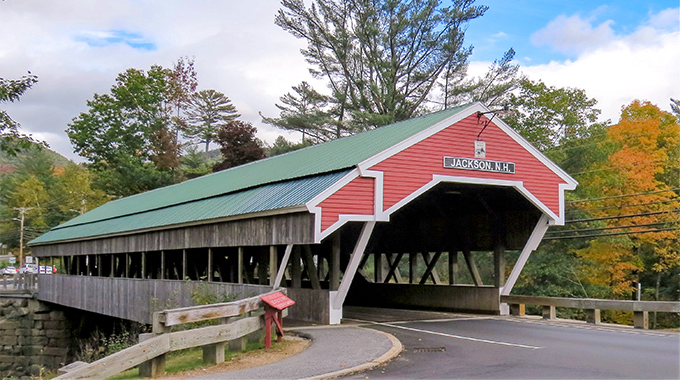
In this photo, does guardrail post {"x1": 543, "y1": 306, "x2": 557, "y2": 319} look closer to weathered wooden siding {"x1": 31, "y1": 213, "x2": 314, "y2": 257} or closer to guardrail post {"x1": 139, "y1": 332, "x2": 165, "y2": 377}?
weathered wooden siding {"x1": 31, "y1": 213, "x2": 314, "y2": 257}

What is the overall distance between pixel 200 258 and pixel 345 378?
20.8 m

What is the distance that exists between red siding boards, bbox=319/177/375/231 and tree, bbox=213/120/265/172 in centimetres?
3654

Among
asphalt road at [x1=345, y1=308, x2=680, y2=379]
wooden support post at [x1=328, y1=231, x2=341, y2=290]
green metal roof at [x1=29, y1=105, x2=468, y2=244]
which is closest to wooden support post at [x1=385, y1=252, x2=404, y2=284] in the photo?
green metal roof at [x1=29, y1=105, x2=468, y2=244]

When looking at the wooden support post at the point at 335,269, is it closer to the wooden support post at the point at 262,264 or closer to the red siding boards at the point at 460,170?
the red siding boards at the point at 460,170

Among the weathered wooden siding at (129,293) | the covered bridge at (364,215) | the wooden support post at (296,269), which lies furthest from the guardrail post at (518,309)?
the weathered wooden siding at (129,293)

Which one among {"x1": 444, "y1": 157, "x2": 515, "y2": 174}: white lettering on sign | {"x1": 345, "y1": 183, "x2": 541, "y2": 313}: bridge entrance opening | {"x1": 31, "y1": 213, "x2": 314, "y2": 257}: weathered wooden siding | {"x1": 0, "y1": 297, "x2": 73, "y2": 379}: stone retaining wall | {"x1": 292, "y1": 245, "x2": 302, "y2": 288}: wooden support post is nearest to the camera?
{"x1": 31, "y1": 213, "x2": 314, "y2": 257}: weathered wooden siding

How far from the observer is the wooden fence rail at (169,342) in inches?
355

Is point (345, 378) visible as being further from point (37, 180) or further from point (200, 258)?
point (37, 180)

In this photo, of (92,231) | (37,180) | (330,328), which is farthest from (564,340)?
(37,180)

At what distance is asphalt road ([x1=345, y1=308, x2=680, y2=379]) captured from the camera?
977cm

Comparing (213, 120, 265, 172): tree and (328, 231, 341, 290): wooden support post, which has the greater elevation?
(213, 120, 265, 172): tree

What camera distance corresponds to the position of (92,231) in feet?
102

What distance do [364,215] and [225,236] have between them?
15.8 ft

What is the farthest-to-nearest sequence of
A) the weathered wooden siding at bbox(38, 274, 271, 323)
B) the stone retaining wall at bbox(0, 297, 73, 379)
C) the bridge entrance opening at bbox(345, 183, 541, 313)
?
1. the stone retaining wall at bbox(0, 297, 73, 379)
2. the bridge entrance opening at bbox(345, 183, 541, 313)
3. the weathered wooden siding at bbox(38, 274, 271, 323)
